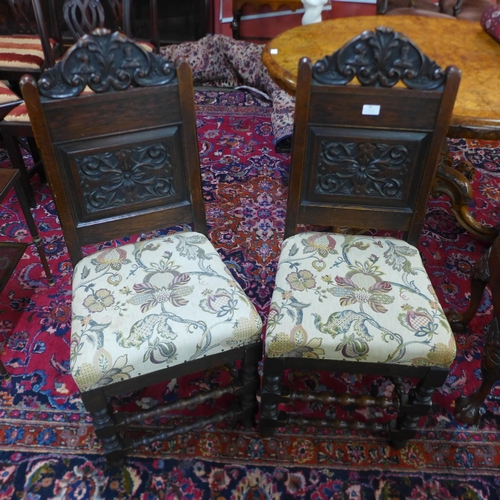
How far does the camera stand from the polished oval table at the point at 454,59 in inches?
56.4

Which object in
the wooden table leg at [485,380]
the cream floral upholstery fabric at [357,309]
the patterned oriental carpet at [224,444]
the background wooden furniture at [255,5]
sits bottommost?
the patterned oriental carpet at [224,444]

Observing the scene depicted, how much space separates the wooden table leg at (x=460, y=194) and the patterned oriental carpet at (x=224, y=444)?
16 centimetres

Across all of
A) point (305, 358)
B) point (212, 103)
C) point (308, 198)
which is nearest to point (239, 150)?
point (212, 103)

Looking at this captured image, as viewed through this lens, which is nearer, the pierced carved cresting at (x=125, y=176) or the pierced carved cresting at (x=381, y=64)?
the pierced carved cresting at (x=381, y=64)

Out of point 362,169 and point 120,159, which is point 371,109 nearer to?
point 362,169

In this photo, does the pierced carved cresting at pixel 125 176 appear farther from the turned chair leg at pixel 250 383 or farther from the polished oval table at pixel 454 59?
the polished oval table at pixel 454 59

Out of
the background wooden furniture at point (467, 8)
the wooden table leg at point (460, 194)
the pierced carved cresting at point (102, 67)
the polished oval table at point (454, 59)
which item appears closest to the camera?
the pierced carved cresting at point (102, 67)

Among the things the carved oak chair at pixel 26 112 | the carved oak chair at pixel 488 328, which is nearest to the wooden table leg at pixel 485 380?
the carved oak chair at pixel 488 328

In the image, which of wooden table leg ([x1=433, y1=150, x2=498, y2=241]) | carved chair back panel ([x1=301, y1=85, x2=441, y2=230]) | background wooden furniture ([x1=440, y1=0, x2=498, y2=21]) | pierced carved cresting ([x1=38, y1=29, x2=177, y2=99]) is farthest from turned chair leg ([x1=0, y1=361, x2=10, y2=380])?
background wooden furniture ([x1=440, y1=0, x2=498, y2=21])

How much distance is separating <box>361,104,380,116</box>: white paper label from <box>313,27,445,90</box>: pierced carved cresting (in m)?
0.05

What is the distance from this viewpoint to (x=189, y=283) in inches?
47.3

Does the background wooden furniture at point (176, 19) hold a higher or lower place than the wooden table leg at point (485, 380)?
higher

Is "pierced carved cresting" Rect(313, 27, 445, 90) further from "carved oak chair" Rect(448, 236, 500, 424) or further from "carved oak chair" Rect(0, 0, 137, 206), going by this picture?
"carved oak chair" Rect(0, 0, 137, 206)

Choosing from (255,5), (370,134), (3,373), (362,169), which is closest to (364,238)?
(362,169)
